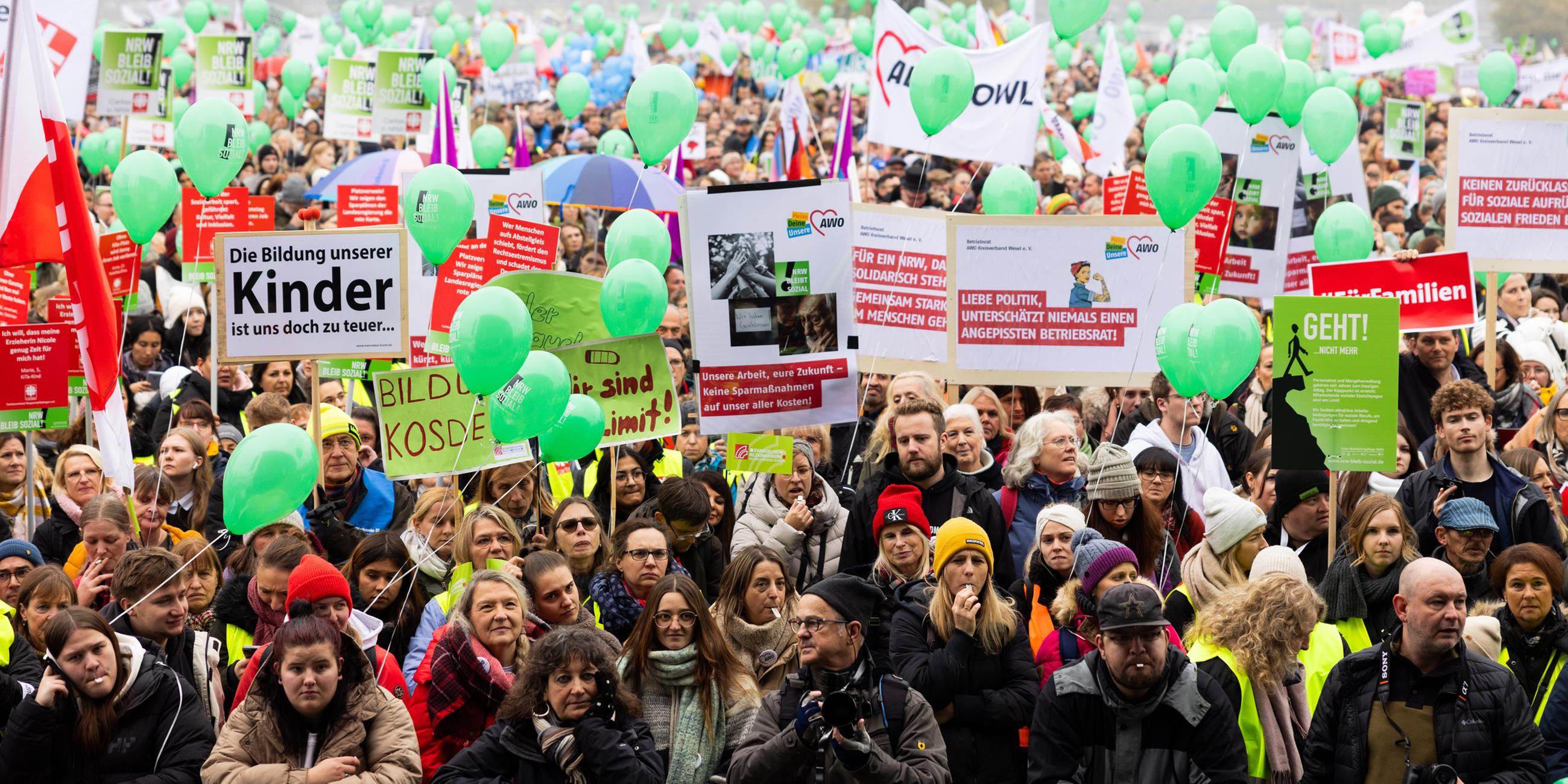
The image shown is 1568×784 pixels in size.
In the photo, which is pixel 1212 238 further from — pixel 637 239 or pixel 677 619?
pixel 677 619

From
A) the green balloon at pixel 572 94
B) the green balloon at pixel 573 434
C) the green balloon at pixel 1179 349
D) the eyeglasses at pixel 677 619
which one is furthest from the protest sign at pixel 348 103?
the eyeglasses at pixel 677 619

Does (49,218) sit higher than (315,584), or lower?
higher

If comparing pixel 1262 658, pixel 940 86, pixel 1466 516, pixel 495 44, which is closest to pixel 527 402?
pixel 1262 658

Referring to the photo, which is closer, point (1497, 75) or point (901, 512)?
point (901, 512)

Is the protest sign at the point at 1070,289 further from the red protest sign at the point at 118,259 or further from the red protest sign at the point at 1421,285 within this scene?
the red protest sign at the point at 118,259

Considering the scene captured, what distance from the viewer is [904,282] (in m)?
8.45

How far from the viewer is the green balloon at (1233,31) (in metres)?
12.2

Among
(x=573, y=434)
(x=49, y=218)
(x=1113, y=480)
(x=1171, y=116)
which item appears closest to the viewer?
(x=1113, y=480)

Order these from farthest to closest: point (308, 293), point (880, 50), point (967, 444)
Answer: point (880, 50) < point (308, 293) < point (967, 444)

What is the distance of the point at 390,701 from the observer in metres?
5.00

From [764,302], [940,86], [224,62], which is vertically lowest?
[764,302]

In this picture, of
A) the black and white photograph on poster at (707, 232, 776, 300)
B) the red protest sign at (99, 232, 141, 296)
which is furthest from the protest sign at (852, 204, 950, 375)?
the red protest sign at (99, 232, 141, 296)

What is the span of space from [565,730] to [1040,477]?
2.71 metres

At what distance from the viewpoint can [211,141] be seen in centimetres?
916
